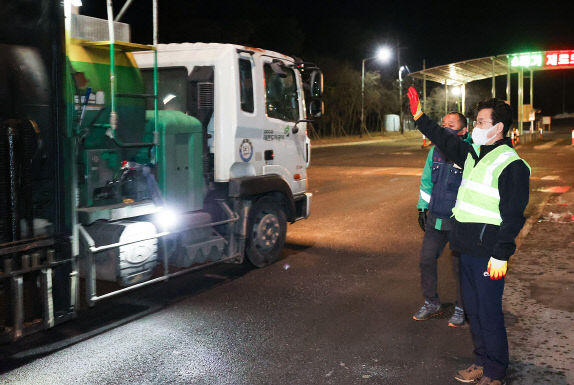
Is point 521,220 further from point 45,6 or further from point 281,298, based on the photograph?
point 45,6

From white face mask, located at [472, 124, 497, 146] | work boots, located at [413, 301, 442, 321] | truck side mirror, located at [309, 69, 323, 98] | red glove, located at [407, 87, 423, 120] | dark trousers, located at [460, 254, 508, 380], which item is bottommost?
work boots, located at [413, 301, 442, 321]

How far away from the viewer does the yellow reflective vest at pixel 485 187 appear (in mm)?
3973

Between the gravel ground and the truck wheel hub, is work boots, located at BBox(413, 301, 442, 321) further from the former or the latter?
the truck wheel hub

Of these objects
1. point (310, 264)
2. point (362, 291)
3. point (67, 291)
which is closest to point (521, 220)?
point (362, 291)

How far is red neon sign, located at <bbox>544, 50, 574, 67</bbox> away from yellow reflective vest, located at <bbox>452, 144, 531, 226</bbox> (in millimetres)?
34795

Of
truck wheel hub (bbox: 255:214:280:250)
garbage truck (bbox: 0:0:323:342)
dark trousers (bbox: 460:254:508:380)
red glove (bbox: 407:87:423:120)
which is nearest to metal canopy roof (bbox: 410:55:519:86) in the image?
truck wheel hub (bbox: 255:214:280:250)

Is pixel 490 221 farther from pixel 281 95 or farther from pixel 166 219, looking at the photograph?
pixel 281 95

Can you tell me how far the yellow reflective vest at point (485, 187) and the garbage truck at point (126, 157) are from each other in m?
2.86

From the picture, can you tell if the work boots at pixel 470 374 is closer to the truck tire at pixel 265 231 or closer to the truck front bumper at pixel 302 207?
the truck tire at pixel 265 231

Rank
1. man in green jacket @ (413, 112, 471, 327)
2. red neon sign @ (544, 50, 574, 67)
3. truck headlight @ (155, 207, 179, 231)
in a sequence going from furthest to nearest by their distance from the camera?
red neon sign @ (544, 50, 574, 67)
truck headlight @ (155, 207, 179, 231)
man in green jacket @ (413, 112, 471, 327)

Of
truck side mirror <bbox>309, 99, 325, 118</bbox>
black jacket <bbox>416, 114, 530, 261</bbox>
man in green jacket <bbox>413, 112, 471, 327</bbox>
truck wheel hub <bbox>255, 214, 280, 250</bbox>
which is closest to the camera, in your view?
black jacket <bbox>416, 114, 530, 261</bbox>

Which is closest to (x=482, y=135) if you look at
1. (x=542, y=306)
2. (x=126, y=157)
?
(x=542, y=306)

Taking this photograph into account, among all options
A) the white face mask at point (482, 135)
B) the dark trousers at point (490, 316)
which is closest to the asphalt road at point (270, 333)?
the dark trousers at point (490, 316)

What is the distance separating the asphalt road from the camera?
442 centimetres
